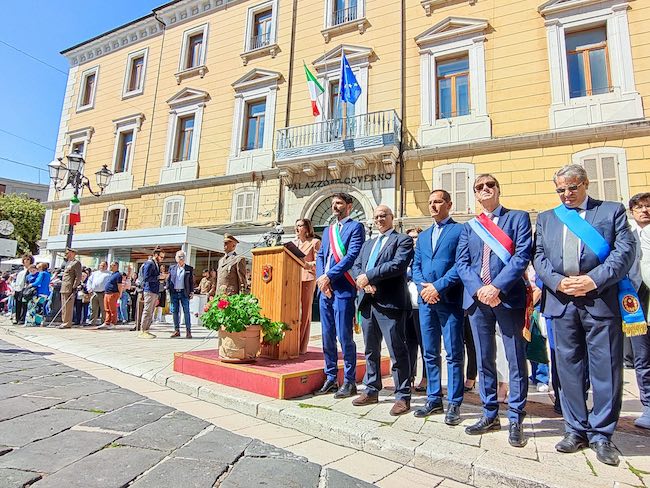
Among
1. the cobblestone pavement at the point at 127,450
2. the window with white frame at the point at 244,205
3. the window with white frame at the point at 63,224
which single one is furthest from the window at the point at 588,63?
the window with white frame at the point at 63,224

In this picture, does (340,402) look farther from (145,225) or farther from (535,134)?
(145,225)

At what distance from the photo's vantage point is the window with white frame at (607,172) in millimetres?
10273

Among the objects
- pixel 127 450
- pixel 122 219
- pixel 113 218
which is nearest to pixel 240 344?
pixel 127 450

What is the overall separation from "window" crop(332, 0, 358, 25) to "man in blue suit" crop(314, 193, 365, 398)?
1360 centimetres

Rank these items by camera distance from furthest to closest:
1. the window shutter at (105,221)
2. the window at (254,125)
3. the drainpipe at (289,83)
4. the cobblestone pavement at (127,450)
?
the window shutter at (105,221) → the window at (254,125) → the drainpipe at (289,83) → the cobblestone pavement at (127,450)

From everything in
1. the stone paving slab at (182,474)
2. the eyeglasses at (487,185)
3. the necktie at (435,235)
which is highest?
the eyeglasses at (487,185)

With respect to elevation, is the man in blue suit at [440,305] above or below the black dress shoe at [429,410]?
above

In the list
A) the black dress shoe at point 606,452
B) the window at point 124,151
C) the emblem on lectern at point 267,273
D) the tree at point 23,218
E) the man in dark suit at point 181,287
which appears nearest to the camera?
the black dress shoe at point 606,452

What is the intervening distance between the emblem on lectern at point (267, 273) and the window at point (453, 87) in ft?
33.9

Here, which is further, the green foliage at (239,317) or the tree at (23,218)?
the tree at (23,218)

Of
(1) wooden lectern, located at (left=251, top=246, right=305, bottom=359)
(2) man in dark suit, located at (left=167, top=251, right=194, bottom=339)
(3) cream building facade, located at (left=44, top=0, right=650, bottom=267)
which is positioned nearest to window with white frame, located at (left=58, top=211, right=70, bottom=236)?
(3) cream building facade, located at (left=44, top=0, right=650, bottom=267)

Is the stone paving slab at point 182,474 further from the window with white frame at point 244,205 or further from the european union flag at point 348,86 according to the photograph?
the window with white frame at point 244,205

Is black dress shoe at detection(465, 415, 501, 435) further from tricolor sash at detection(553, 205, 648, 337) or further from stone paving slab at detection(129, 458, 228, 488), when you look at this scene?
stone paving slab at detection(129, 458, 228, 488)

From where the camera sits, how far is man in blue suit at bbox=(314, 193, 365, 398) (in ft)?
12.4
